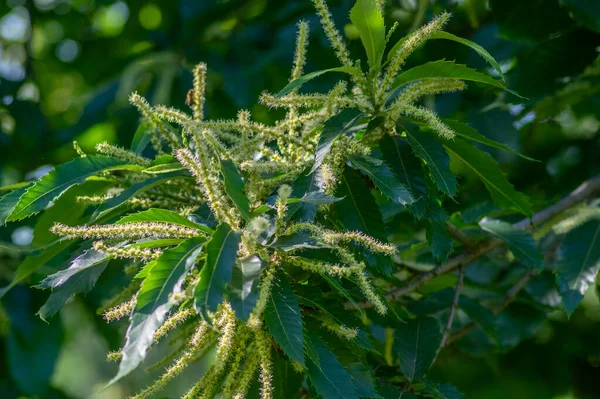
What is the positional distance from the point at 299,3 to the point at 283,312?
237 cm

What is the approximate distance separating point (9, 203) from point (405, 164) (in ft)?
3.22

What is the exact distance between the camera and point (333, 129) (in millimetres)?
1606

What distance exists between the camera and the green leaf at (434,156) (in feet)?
5.36

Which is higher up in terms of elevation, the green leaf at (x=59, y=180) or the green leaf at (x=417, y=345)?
the green leaf at (x=59, y=180)

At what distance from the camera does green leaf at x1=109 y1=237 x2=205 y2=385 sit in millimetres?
1200

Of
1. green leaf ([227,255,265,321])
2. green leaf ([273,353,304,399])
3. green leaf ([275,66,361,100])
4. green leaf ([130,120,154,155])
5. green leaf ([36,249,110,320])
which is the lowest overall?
green leaf ([273,353,304,399])

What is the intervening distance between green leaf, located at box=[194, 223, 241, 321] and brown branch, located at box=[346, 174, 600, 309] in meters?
0.57

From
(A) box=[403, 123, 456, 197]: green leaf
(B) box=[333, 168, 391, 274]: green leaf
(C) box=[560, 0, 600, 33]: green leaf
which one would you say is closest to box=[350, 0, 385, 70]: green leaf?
(A) box=[403, 123, 456, 197]: green leaf

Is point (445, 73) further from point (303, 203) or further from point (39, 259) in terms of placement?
point (39, 259)

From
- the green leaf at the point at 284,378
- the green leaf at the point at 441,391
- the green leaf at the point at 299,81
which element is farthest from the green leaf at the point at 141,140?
the green leaf at the point at 441,391

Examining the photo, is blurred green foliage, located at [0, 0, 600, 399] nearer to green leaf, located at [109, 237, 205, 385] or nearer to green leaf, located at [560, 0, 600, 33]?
green leaf, located at [560, 0, 600, 33]

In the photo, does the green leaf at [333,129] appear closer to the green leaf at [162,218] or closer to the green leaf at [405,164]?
the green leaf at [405,164]

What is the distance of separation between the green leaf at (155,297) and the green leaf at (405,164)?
597 mm

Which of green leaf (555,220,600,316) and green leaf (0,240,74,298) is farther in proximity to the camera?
green leaf (555,220,600,316)
